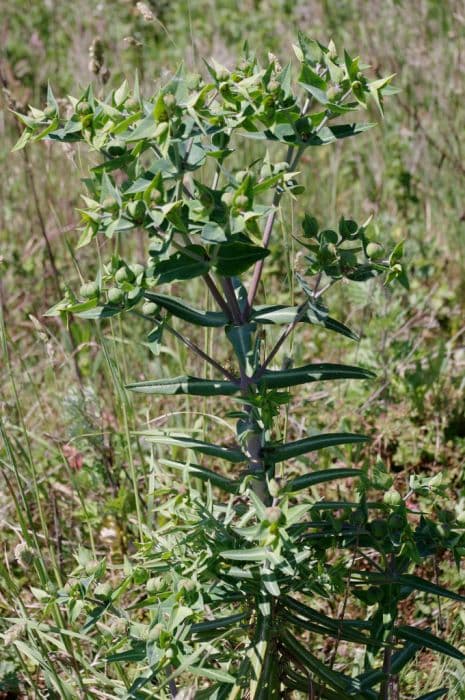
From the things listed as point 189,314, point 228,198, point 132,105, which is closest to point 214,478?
point 189,314

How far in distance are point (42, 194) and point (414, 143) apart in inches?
66.1

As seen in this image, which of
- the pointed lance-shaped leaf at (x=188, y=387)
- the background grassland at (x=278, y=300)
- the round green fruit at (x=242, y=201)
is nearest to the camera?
the round green fruit at (x=242, y=201)

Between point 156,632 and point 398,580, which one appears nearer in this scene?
point 156,632

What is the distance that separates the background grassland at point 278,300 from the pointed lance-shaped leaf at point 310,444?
28cm

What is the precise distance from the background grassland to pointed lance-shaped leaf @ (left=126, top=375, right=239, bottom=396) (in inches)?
11.4

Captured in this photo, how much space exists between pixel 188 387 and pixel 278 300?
76.2 inches

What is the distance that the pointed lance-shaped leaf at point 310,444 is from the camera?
1426 millimetres

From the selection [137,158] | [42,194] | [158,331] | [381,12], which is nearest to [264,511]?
[158,331]

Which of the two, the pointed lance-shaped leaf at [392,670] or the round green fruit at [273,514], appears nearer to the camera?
the round green fruit at [273,514]

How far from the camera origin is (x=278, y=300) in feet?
10.9

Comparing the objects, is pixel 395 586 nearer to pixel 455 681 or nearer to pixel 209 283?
pixel 455 681

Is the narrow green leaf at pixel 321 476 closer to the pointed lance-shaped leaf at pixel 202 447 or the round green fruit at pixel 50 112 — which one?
the pointed lance-shaped leaf at pixel 202 447

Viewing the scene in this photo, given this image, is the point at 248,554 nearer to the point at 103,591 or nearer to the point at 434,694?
the point at 103,591

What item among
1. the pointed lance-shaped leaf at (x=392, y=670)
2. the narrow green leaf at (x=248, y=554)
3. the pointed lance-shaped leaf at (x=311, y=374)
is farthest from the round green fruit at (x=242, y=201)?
the pointed lance-shaped leaf at (x=392, y=670)
